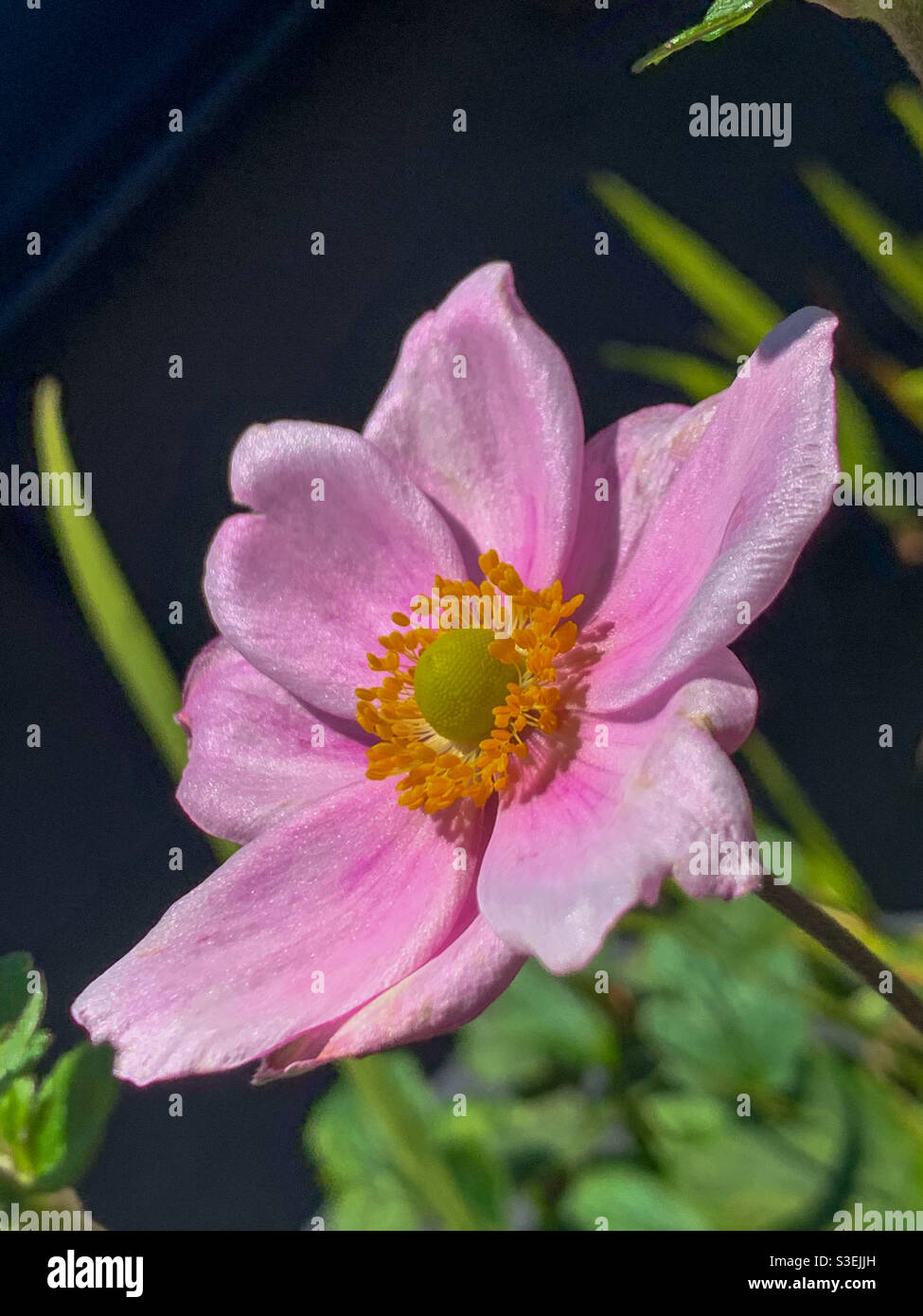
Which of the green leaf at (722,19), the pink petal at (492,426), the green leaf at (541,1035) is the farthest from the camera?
the green leaf at (541,1035)

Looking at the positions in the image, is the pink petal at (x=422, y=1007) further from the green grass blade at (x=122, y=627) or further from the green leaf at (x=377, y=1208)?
the green leaf at (x=377, y=1208)

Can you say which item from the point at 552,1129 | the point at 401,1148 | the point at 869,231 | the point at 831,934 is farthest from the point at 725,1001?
the point at 869,231

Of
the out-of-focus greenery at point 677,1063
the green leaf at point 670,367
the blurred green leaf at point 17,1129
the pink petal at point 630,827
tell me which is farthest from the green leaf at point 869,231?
the blurred green leaf at point 17,1129

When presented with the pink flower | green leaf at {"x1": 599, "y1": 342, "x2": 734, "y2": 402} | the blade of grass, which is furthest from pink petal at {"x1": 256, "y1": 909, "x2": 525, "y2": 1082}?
green leaf at {"x1": 599, "y1": 342, "x2": 734, "y2": 402}

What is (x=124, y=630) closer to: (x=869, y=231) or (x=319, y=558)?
(x=319, y=558)

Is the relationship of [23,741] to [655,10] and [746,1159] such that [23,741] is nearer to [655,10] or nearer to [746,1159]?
[746,1159]
